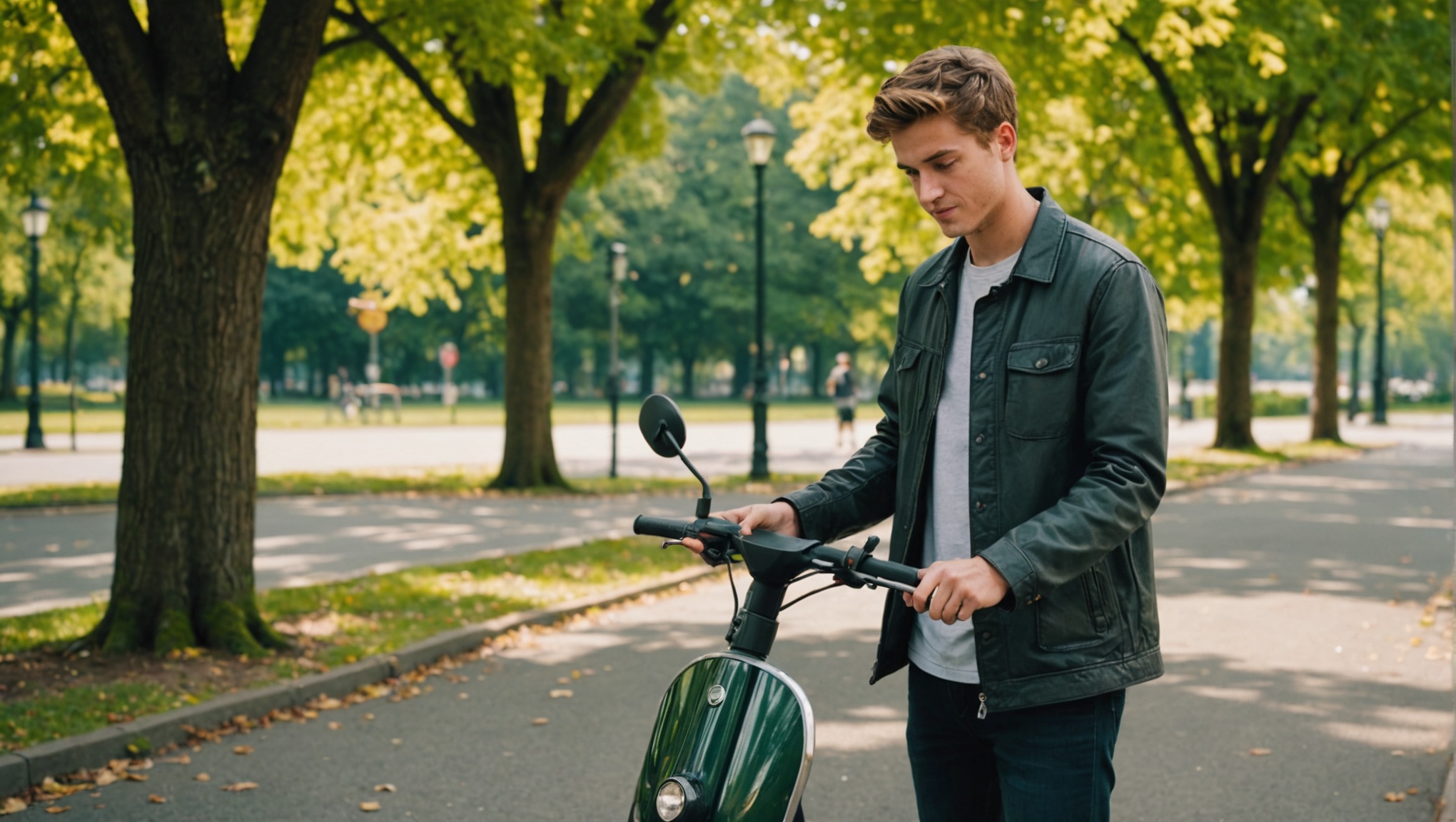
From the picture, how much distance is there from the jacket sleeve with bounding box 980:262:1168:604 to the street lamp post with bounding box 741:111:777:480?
50.8ft

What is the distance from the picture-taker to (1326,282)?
27.8m

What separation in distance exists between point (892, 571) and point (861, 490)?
50 centimetres

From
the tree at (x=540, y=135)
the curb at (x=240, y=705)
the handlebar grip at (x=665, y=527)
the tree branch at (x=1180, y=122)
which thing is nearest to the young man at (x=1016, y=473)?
the handlebar grip at (x=665, y=527)

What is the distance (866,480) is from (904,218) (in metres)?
21.6

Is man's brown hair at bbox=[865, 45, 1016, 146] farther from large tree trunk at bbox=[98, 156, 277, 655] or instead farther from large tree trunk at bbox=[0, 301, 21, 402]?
large tree trunk at bbox=[0, 301, 21, 402]

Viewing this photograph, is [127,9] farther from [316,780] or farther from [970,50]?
[970,50]

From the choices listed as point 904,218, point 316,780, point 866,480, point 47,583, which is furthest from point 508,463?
point 866,480

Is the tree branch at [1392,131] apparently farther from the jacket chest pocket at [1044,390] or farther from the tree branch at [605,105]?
the jacket chest pocket at [1044,390]

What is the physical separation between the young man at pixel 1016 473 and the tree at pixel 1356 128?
17024 millimetres

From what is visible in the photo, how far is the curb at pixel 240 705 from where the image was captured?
519 cm

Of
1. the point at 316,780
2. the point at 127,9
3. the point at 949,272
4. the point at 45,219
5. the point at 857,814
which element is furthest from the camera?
the point at 45,219

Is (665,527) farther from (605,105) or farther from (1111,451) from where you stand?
(605,105)

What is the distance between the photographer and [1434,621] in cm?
870

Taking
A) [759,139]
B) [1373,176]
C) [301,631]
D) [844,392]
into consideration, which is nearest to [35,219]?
[759,139]
